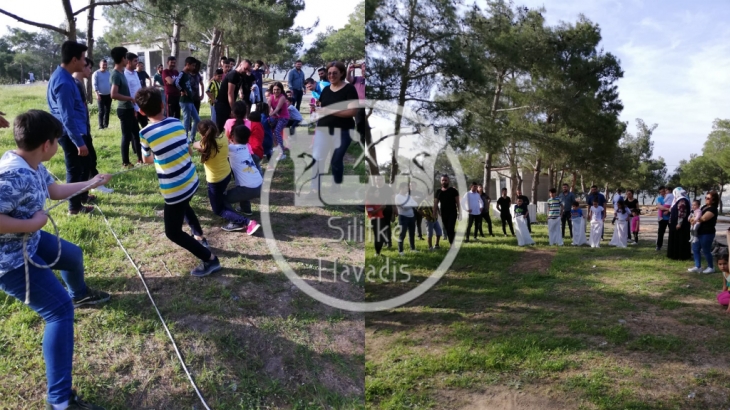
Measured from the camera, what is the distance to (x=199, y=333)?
400cm

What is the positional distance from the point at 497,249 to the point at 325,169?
6.56 metres

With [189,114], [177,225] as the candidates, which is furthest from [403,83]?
[177,225]

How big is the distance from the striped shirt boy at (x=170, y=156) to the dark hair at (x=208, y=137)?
1.01 m

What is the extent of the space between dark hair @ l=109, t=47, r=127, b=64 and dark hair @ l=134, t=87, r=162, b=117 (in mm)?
3274

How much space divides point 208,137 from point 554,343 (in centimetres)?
461

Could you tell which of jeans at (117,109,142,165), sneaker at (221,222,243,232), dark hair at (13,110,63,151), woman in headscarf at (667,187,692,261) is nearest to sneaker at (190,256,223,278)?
sneaker at (221,222,243,232)

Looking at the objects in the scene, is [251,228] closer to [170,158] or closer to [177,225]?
[177,225]

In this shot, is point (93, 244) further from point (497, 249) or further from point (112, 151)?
point (497, 249)

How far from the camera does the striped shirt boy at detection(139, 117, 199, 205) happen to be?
412cm

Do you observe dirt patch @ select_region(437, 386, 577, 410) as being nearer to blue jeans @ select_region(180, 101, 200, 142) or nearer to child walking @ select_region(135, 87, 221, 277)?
child walking @ select_region(135, 87, 221, 277)

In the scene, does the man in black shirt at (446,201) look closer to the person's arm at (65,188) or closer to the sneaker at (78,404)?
the person's arm at (65,188)

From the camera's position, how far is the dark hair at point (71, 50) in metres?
4.95

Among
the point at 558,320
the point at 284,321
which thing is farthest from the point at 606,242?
the point at 284,321

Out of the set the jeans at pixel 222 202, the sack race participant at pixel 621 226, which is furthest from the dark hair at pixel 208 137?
the sack race participant at pixel 621 226
